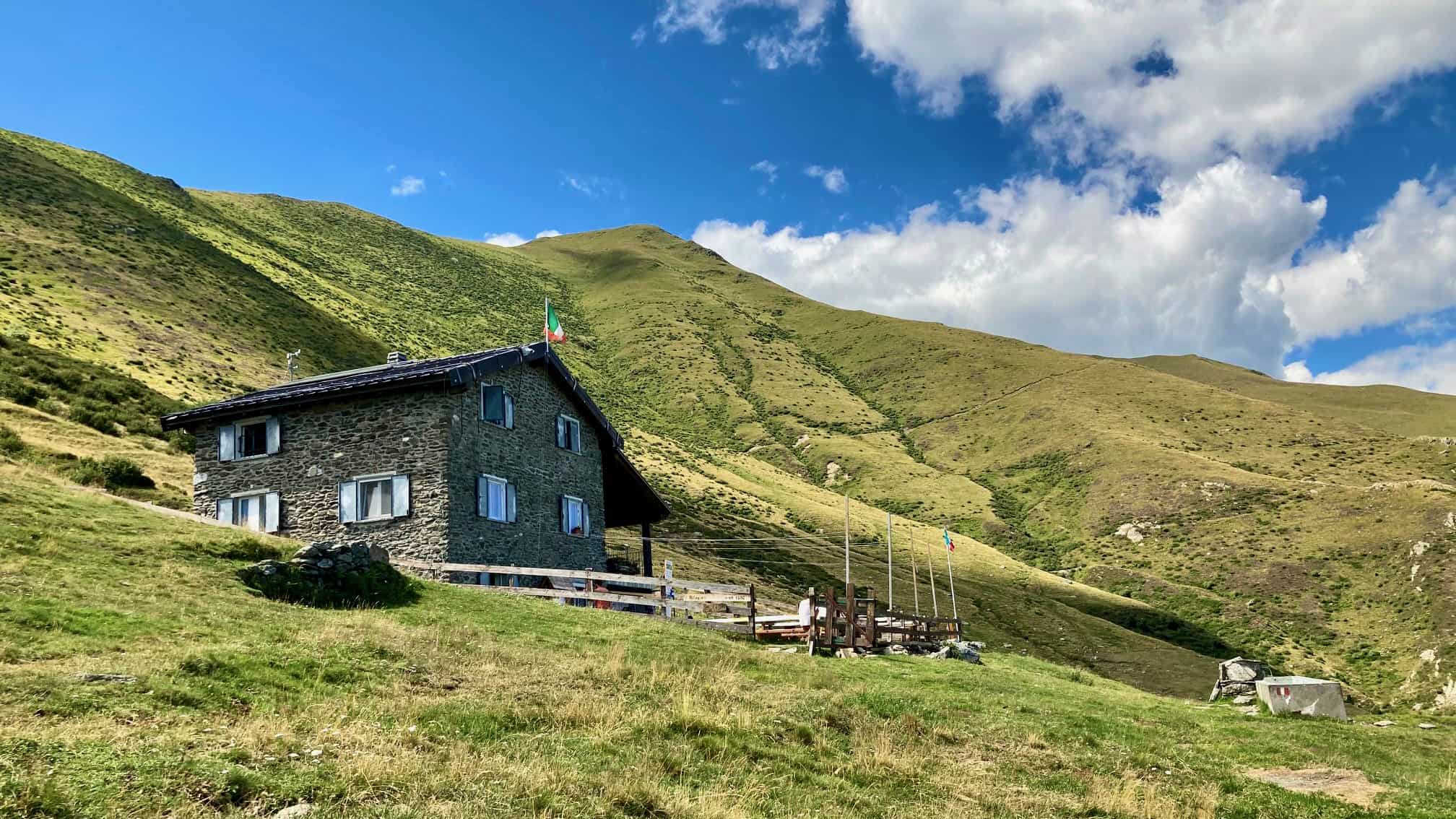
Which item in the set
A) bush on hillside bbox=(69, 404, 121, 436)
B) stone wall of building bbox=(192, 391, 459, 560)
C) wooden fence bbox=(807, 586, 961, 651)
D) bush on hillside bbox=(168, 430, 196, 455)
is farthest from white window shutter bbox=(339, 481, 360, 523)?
bush on hillside bbox=(69, 404, 121, 436)

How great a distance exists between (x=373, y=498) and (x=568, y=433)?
9115 mm

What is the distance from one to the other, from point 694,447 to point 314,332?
46654 mm

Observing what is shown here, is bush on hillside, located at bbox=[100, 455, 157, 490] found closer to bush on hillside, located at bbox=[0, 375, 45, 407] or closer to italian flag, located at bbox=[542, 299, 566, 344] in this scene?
bush on hillside, located at bbox=[0, 375, 45, 407]

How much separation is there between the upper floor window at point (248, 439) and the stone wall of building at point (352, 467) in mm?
208

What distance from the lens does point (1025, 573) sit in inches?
3406

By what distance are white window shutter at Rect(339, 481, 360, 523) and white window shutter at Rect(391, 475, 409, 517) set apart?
142 cm

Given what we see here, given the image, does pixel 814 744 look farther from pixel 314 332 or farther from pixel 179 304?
pixel 314 332

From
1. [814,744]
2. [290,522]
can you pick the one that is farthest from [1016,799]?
[290,522]

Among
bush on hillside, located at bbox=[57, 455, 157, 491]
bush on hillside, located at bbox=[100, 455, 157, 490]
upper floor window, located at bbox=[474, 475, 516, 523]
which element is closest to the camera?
upper floor window, located at bbox=[474, 475, 516, 523]

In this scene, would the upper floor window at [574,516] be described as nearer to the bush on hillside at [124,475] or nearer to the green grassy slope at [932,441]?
the bush on hillside at [124,475]

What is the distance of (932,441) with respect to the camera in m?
145

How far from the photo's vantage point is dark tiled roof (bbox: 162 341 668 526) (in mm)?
31484

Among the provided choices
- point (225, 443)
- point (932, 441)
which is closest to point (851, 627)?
point (225, 443)

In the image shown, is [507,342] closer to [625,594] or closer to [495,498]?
[495,498]
